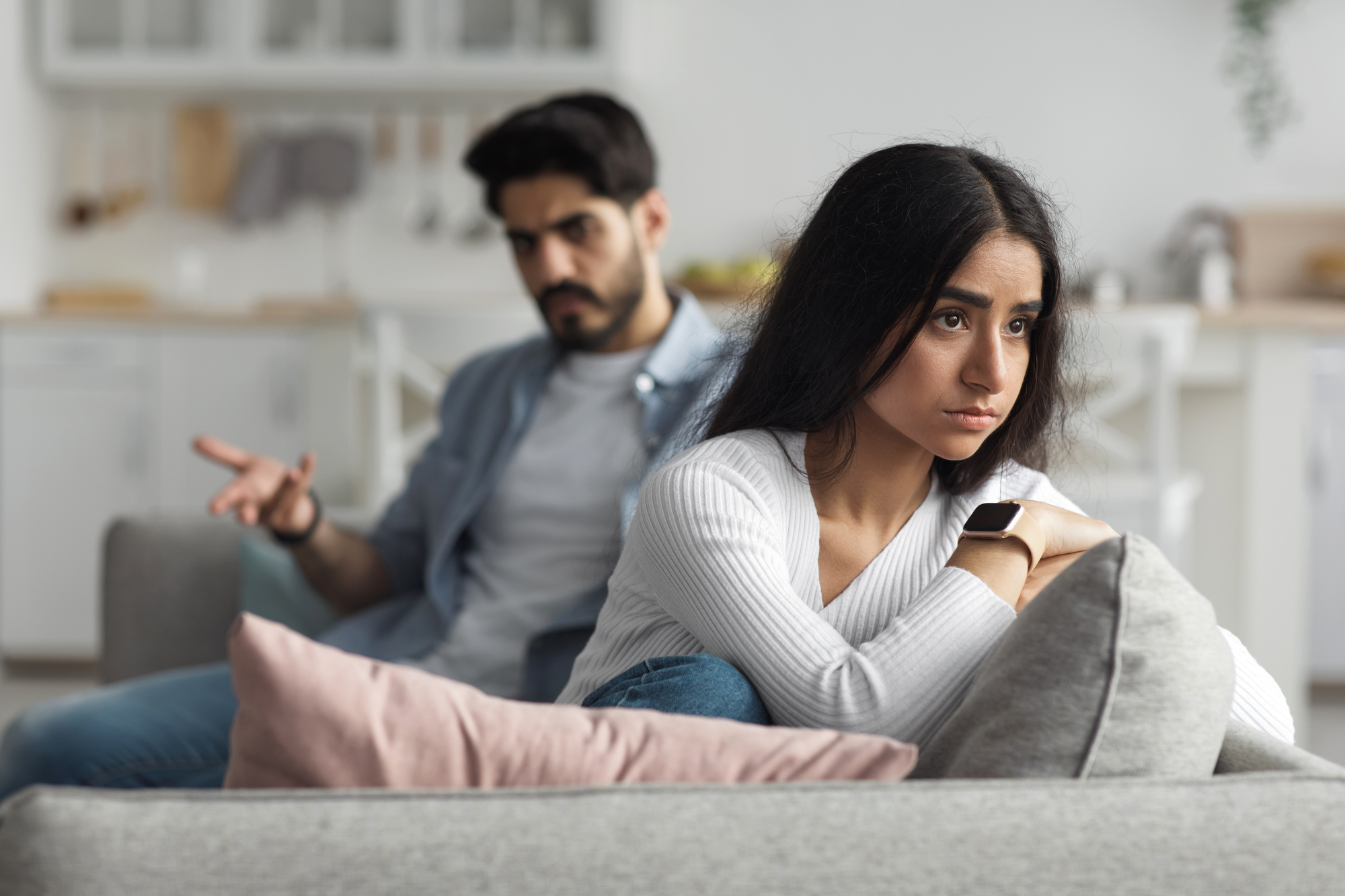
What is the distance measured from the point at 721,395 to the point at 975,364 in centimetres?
25

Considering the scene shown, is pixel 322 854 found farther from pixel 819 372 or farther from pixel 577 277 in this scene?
pixel 577 277

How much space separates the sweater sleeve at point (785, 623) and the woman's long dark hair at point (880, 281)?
10 centimetres

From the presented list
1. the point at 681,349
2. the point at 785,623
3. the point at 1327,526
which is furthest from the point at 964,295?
the point at 1327,526

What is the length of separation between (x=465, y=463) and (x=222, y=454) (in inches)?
11.4

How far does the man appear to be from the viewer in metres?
1.35

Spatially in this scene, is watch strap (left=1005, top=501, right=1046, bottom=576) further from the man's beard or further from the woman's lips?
the man's beard

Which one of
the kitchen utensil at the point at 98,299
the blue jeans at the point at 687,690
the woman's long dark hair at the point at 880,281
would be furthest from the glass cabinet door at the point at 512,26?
the blue jeans at the point at 687,690

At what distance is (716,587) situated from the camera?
0.79 metres

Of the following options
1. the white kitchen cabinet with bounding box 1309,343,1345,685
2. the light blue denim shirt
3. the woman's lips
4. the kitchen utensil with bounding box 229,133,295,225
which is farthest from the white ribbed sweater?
the kitchen utensil with bounding box 229,133,295,225

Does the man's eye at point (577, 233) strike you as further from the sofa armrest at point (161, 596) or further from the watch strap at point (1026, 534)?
the watch strap at point (1026, 534)

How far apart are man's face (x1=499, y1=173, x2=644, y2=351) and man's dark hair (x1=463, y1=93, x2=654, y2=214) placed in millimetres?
14

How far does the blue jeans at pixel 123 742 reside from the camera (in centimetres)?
132

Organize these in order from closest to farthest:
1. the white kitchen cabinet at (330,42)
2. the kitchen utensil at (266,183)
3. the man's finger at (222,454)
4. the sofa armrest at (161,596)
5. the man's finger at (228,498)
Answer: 1. the man's finger at (228,498)
2. the man's finger at (222,454)
3. the sofa armrest at (161,596)
4. the white kitchen cabinet at (330,42)
5. the kitchen utensil at (266,183)

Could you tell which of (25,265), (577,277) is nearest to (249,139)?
(25,265)
